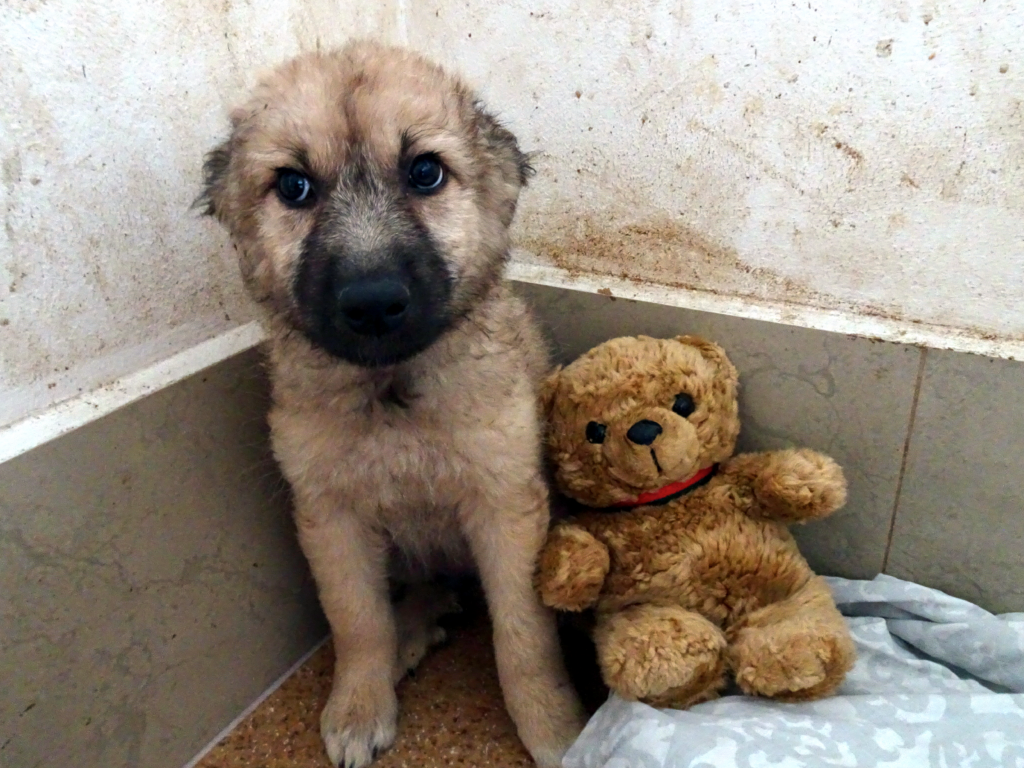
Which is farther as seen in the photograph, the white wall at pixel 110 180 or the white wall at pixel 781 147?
the white wall at pixel 781 147

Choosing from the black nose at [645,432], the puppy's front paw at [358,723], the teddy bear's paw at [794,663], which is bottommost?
the puppy's front paw at [358,723]

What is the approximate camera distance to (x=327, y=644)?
227cm

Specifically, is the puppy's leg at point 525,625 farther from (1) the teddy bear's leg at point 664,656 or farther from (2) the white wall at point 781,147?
(2) the white wall at point 781,147

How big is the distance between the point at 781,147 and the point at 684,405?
2.19ft

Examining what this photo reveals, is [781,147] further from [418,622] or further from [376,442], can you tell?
[418,622]

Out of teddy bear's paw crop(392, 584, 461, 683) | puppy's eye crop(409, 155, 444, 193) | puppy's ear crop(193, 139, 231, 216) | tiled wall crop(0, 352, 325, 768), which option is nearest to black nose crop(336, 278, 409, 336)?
puppy's eye crop(409, 155, 444, 193)

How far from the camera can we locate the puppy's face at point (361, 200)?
4.64 feet

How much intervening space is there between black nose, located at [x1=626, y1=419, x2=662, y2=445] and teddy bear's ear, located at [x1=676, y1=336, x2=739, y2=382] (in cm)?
28

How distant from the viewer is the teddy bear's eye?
1763 millimetres

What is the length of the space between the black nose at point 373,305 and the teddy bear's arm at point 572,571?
67 cm

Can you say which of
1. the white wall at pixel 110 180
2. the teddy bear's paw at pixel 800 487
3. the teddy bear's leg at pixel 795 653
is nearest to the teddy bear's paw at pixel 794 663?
the teddy bear's leg at pixel 795 653

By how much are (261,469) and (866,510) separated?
59.5 inches

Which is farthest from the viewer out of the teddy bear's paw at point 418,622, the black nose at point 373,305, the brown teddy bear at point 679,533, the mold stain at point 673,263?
the teddy bear's paw at point 418,622

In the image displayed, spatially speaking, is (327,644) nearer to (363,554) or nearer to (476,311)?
(363,554)
